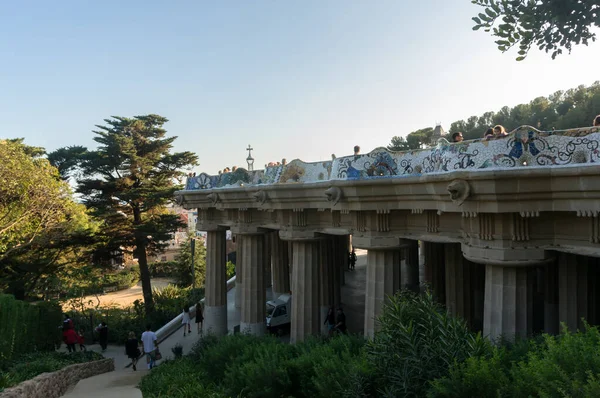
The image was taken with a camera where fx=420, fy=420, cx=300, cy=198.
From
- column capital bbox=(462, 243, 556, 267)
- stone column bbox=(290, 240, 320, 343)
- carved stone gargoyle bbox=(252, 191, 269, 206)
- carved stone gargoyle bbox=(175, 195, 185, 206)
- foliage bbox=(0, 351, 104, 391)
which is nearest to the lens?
column capital bbox=(462, 243, 556, 267)

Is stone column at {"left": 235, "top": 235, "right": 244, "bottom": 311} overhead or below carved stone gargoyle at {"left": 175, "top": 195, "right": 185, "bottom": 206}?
below

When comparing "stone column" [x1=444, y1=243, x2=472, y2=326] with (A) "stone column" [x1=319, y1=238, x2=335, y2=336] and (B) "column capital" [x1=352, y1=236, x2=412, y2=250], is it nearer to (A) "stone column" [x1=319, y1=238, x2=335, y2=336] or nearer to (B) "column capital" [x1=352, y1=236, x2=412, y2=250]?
(B) "column capital" [x1=352, y1=236, x2=412, y2=250]

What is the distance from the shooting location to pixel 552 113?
41.3m

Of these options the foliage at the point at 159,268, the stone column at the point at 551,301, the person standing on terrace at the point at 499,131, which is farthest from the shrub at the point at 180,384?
the foliage at the point at 159,268

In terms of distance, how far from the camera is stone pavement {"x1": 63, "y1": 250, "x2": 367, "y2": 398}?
13.1 metres

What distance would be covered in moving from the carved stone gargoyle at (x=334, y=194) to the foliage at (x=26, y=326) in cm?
1315

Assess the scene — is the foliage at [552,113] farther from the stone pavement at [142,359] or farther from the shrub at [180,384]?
the shrub at [180,384]

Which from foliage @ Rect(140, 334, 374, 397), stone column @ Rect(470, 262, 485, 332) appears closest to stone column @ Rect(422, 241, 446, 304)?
stone column @ Rect(470, 262, 485, 332)

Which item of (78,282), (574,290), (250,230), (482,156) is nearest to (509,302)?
(482,156)

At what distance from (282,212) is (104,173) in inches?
891

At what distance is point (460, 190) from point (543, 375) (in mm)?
4140

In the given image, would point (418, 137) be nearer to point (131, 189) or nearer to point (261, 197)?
point (131, 189)

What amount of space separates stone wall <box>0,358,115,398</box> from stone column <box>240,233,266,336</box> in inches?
248

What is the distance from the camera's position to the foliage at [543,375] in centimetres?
417
